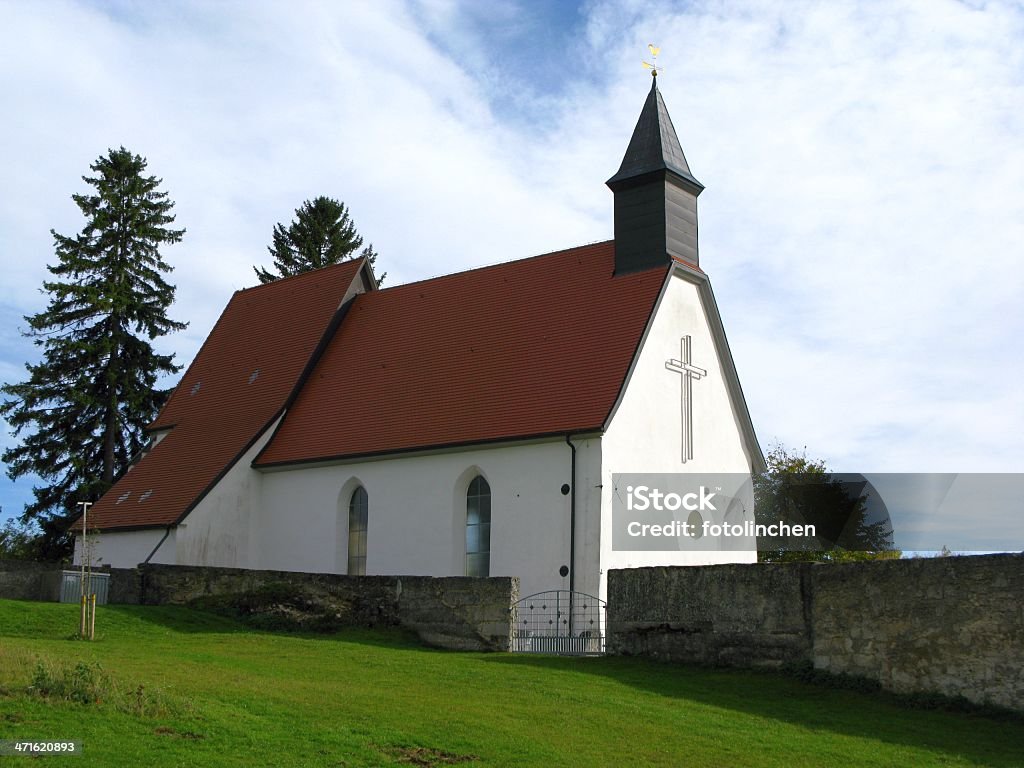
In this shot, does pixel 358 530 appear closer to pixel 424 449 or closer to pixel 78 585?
pixel 424 449

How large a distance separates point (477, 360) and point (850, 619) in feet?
43.4

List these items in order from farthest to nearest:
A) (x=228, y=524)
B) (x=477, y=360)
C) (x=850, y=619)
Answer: (x=228, y=524) → (x=477, y=360) → (x=850, y=619)

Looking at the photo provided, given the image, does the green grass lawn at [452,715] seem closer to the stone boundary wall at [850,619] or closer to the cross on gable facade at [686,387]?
the stone boundary wall at [850,619]

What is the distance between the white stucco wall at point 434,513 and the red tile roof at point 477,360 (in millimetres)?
532

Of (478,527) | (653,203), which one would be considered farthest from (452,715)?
(653,203)

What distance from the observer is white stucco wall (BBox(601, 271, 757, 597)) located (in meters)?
22.7

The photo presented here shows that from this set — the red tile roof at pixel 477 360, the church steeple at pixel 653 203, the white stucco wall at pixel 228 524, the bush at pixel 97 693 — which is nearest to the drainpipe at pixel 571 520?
the red tile roof at pixel 477 360

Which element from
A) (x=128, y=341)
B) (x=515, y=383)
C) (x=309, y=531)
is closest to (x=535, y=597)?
(x=515, y=383)

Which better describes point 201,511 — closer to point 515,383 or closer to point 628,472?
point 515,383

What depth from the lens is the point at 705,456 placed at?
83.4 ft

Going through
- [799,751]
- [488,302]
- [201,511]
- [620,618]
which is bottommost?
[799,751]

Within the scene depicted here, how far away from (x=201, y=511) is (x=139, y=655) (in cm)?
1209

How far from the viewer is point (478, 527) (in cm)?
2420

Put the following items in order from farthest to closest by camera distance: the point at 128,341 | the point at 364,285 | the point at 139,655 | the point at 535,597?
the point at 128,341 < the point at 364,285 < the point at 535,597 < the point at 139,655
